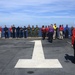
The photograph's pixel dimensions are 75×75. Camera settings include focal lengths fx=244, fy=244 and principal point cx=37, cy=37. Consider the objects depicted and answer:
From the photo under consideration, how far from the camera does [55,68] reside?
1006 cm

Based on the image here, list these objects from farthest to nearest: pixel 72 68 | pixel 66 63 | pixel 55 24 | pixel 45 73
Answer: pixel 55 24 < pixel 66 63 < pixel 72 68 < pixel 45 73

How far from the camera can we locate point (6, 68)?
33.1ft

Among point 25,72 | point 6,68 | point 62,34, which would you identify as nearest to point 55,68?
point 25,72

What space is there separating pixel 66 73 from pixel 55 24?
60.0 ft

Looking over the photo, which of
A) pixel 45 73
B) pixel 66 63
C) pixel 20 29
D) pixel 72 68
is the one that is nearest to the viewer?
pixel 45 73

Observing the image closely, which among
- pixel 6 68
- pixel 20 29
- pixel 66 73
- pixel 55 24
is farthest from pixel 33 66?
pixel 20 29

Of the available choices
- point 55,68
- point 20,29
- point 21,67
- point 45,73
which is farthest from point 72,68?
point 20,29

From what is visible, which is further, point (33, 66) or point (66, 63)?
point (66, 63)

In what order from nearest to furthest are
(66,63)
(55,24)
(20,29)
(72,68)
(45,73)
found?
(45,73)
(72,68)
(66,63)
(55,24)
(20,29)

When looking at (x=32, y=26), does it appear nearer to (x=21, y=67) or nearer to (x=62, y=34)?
(x=62, y=34)

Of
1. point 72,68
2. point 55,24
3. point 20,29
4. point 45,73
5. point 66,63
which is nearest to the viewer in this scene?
point 45,73

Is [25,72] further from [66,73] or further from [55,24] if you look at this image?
[55,24]

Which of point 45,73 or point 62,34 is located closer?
point 45,73

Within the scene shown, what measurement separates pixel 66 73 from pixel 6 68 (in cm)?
256
